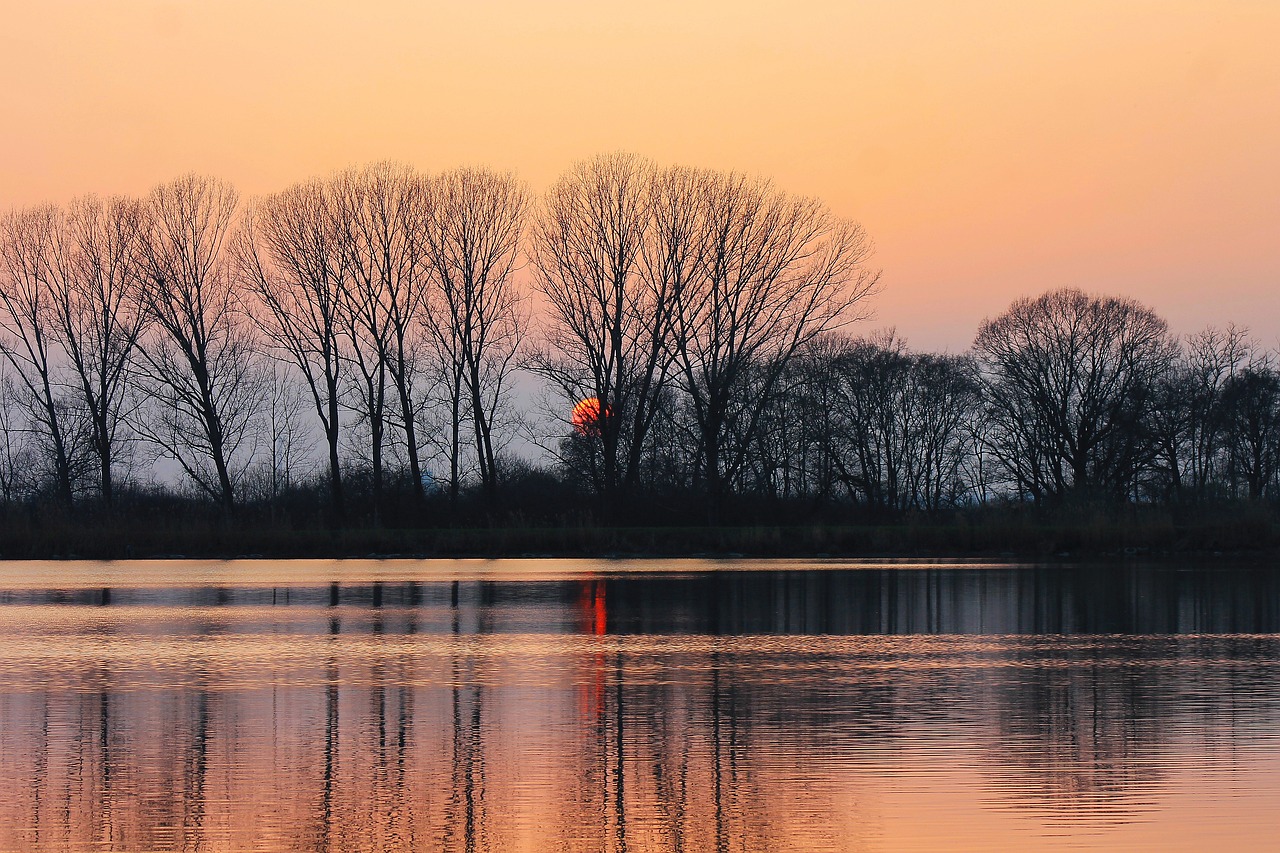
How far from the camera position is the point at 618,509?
4831cm

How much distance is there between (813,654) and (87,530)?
96.6ft

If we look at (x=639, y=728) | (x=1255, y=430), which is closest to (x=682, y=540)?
(x=639, y=728)

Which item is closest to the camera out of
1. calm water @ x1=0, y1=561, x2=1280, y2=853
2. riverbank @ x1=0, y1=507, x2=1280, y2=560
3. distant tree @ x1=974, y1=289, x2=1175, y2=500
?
calm water @ x1=0, y1=561, x2=1280, y2=853

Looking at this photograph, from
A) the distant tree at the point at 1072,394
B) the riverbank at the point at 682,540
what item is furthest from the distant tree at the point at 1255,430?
the riverbank at the point at 682,540

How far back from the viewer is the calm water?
7.69 metres

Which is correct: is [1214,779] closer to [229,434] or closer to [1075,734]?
[1075,734]

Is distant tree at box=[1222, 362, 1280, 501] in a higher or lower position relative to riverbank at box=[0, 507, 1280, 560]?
higher

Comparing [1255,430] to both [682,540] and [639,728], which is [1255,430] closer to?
[682,540]

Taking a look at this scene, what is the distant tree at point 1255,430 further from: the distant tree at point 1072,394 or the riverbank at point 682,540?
the riverbank at point 682,540

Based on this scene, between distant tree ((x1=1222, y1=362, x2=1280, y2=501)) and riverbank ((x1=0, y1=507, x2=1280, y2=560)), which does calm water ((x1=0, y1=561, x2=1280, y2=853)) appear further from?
distant tree ((x1=1222, y1=362, x2=1280, y2=501))

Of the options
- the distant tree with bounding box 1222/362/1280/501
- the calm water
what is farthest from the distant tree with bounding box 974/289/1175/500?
the calm water

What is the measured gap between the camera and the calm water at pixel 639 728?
7.69 metres

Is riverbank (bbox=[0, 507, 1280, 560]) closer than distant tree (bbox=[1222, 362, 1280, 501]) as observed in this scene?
Yes

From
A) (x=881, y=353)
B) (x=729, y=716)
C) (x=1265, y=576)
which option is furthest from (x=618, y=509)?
(x=729, y=716)
